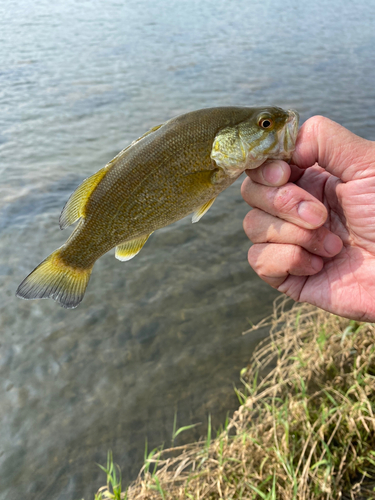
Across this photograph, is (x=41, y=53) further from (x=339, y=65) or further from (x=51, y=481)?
(x=51, y=481)

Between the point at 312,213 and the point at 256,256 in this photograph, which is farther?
the point at 256,256

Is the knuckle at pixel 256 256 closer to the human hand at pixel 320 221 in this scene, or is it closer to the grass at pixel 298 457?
the human hand at pixel 320 221

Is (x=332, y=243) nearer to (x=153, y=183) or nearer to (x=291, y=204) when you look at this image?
(x=291, y=204)

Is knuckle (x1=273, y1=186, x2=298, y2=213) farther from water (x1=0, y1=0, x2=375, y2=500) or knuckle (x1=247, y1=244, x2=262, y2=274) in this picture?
water (x1=0, y1=0, x2=375, y2=500)

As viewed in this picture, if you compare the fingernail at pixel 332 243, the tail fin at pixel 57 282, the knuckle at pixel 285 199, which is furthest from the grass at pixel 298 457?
the knuckle at pixel 285 199

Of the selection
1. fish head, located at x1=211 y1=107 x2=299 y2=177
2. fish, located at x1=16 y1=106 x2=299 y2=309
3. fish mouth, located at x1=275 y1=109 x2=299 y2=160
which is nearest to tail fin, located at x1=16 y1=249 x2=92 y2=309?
fish, located at x1=16 y1=106 x2=299 y2=309

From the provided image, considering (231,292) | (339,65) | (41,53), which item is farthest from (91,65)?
(231,292)

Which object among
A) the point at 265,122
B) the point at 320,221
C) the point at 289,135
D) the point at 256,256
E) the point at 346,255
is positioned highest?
the point at 265,122

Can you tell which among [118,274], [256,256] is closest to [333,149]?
[256,256]
